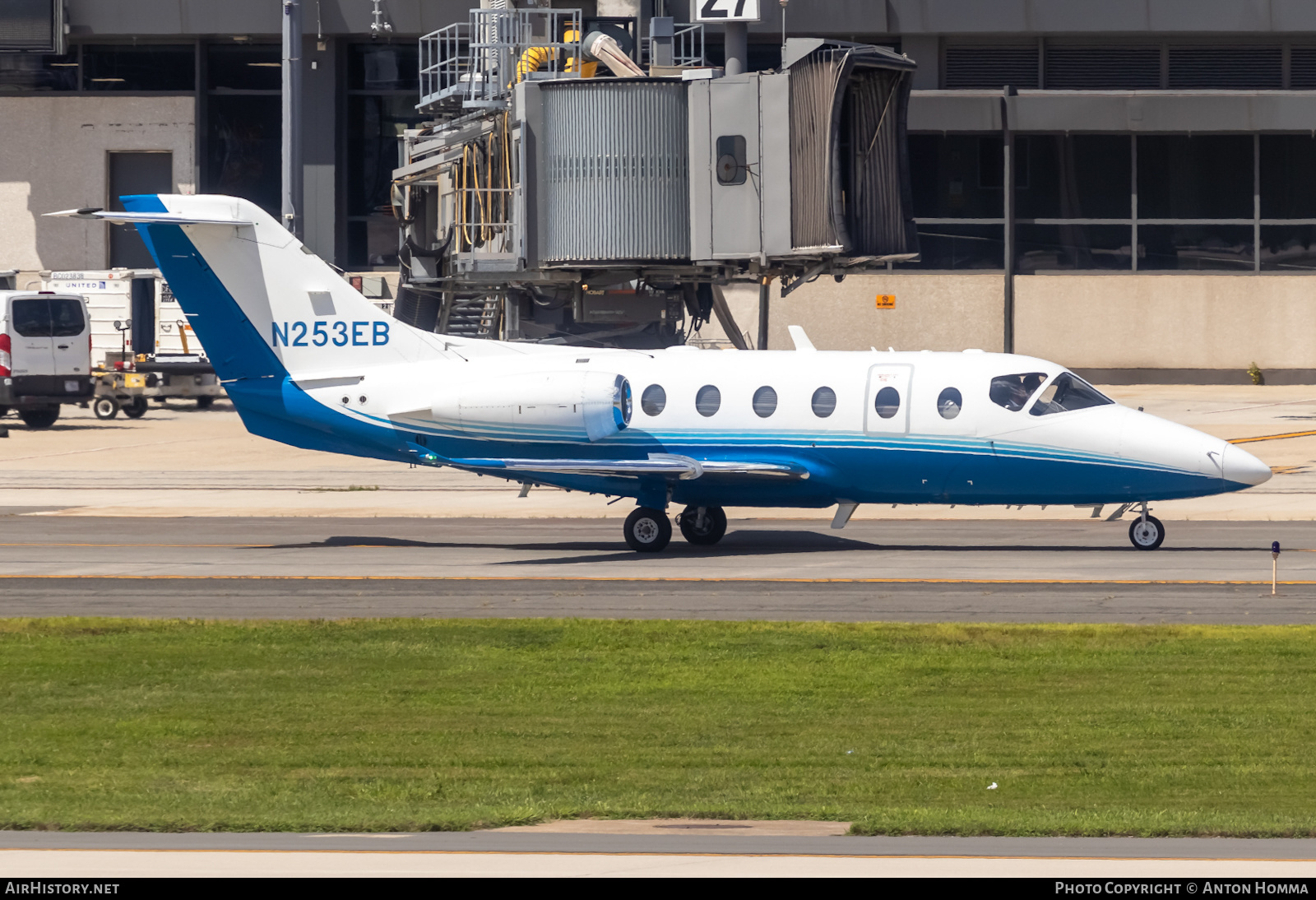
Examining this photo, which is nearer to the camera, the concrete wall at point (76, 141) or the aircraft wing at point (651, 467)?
the aircraft wing at point (651, 467)

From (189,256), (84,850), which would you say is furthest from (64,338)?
(84,850)

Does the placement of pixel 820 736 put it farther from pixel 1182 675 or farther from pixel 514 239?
pixel 514 239

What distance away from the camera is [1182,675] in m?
14.7

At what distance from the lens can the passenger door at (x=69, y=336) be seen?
4441 cm

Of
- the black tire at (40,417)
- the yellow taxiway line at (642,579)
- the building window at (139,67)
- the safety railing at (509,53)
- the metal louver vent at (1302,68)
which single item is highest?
the building window at (139,67)

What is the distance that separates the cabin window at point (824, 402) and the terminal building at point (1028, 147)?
→ 31.3 m

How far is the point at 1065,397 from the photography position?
23.1 meters

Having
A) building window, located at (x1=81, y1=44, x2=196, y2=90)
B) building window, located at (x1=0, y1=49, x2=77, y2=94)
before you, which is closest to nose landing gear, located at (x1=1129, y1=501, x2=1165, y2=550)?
building window, located at (x1=81, y1=44, x2=196, y2=90)

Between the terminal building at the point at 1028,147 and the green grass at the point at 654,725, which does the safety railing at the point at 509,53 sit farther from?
the green grass at the point at 654,725

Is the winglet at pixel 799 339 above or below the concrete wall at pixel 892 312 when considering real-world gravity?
below

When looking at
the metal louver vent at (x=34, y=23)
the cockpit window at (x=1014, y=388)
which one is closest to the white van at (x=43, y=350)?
the metal louver vent at (x=34, y=23)

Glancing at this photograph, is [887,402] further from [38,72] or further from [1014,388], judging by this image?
[38,72]

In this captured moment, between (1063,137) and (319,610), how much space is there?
41001mm
